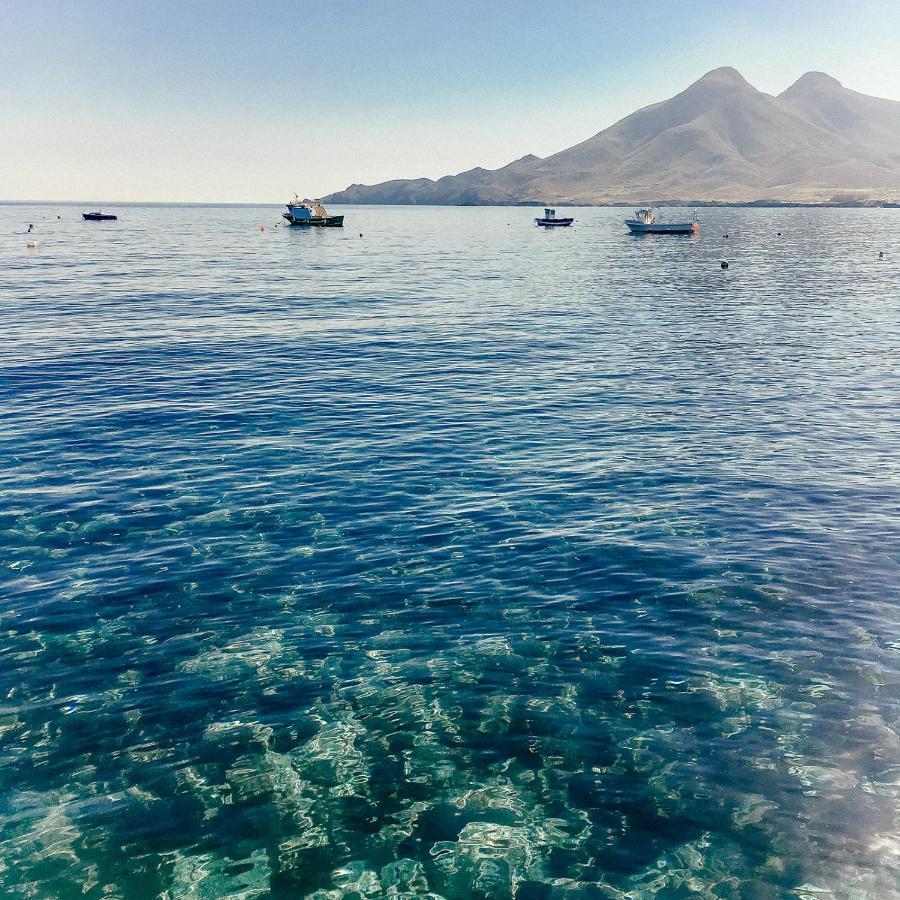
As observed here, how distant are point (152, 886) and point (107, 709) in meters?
4.55

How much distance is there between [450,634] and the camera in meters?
16.0

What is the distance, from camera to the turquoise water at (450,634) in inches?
417

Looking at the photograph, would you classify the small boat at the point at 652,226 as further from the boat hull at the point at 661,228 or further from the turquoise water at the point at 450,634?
the turquoise water at the point at 450,634

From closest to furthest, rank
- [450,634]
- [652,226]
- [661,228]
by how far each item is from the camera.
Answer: [450,634] → [661,228] → [652,226]

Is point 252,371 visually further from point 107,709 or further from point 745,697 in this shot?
point 745,697

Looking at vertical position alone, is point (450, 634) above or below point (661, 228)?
below

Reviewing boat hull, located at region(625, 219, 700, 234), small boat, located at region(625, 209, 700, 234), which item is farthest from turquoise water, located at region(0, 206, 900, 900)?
small boat, located at region(625, 209, 700, 234)

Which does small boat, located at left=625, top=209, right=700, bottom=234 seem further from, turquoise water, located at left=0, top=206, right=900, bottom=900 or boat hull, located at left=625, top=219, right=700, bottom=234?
turquoise water, located at left=0, top=206, right=900, bottom=900

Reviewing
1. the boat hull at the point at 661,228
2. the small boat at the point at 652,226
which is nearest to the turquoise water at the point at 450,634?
the boat hull at the point at 661,228

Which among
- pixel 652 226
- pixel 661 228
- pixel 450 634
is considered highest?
Answer: pixel 652 226

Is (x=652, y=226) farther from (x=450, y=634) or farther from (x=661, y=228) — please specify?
(x=450, y=634)

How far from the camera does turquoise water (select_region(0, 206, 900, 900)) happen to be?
10.6 m

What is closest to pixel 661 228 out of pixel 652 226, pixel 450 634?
pixel 652 226

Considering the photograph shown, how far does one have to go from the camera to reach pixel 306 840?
10.6 metres
